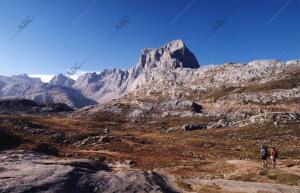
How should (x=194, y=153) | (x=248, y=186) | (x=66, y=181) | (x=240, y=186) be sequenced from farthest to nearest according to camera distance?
1. (x=194, y=153)
2. (x=248, y=186)
3. (x=240, y=186)
4. (x=66, y=181)

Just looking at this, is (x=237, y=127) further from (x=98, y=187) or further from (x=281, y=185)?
(x=98, y=187)

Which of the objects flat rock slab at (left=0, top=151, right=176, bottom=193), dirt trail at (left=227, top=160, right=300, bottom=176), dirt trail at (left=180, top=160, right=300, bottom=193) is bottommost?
dirt trail at (left=180, top=160, right=300, bottom=193)

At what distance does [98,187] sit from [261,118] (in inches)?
4974

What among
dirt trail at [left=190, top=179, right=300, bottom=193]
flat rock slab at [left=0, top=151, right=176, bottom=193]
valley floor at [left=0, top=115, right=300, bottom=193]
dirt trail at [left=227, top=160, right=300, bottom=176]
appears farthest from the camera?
dirt trail at [left=227, top=160, right=300, bottom=176]

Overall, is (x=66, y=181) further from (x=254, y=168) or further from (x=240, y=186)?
(x=254, y=168)

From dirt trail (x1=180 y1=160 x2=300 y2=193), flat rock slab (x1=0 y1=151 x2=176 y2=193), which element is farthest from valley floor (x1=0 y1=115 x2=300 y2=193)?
flat rock slab (x1=0 y1=151 x2=176 y2=193)

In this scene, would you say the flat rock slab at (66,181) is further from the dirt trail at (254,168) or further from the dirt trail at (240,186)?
the dirt trail at (254,168)

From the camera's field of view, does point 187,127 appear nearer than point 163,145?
No

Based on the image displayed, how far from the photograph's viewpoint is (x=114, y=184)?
113ft

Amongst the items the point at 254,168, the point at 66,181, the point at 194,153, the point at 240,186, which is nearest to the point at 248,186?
the point at 240,186

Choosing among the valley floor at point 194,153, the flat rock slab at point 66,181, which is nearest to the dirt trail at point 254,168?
the valley floor at point 194,153

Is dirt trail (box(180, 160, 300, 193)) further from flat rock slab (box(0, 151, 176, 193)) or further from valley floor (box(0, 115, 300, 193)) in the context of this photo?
flat rock slab (box(0, 151, 176, 193))

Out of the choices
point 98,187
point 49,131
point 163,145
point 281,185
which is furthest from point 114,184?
point 49,131

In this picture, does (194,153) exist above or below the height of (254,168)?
above
